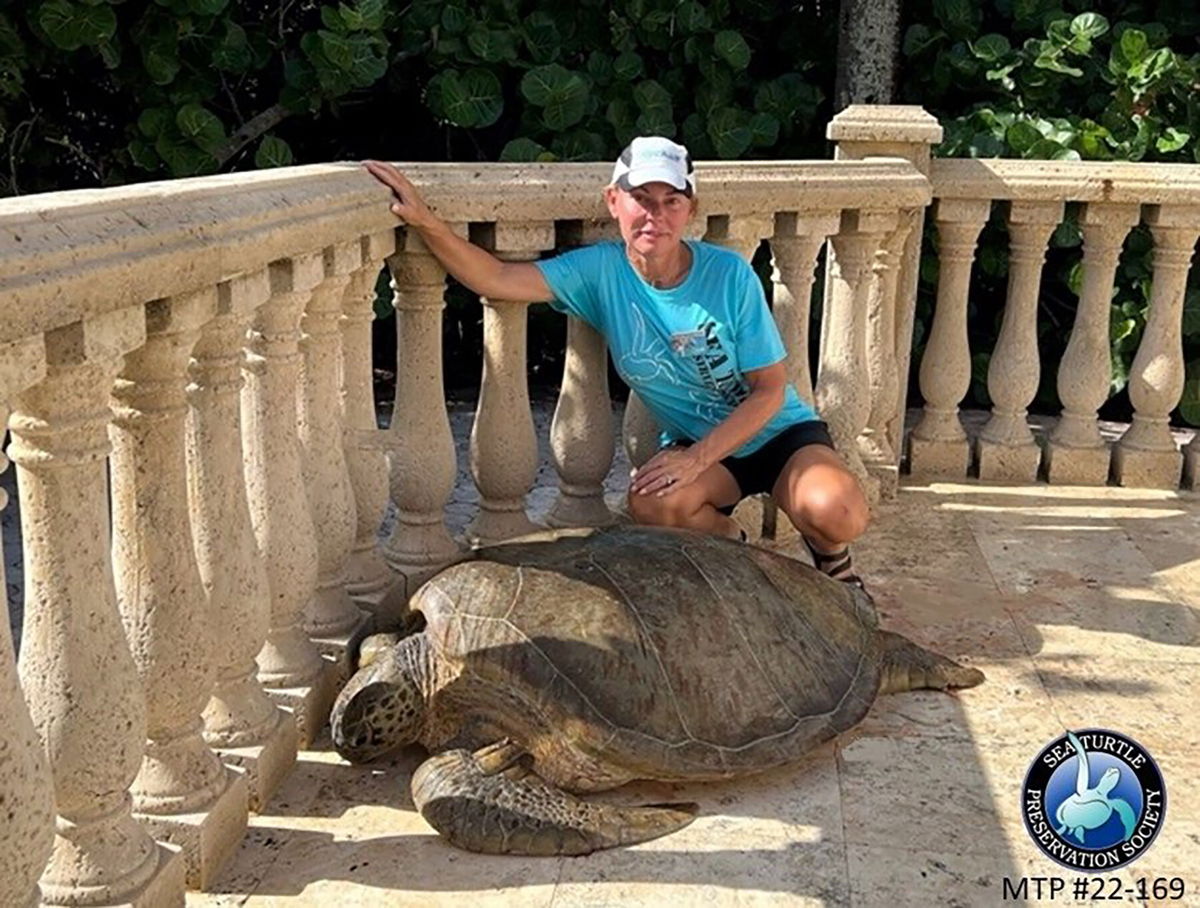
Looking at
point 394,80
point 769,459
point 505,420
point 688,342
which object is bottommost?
point 769,459

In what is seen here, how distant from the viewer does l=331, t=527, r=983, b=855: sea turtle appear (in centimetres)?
306

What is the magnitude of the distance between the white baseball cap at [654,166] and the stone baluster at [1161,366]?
8.52 ft

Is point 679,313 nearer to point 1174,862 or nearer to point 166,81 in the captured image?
point 1174,862

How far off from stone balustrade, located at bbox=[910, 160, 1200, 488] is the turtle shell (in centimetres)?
249

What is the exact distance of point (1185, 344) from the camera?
276 inches

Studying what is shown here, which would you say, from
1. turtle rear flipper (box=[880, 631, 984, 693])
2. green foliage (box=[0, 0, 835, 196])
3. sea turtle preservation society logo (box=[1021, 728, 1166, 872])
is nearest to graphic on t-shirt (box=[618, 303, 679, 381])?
turtle rear flipper (box=[880, 631, 984, 693])

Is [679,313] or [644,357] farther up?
[679,313]

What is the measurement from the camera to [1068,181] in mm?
5457

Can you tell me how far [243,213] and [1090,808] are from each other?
2125mm

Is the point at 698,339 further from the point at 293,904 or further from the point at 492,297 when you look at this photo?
the point at 293,904

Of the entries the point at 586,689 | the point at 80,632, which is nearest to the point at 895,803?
the point at 586,689

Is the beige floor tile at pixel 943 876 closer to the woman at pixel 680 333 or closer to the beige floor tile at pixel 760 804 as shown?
the beige floor tile at pixel 760 804

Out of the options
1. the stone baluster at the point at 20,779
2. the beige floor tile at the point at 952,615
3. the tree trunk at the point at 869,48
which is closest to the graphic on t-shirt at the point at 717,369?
the beige floor tile at the point at 952,615

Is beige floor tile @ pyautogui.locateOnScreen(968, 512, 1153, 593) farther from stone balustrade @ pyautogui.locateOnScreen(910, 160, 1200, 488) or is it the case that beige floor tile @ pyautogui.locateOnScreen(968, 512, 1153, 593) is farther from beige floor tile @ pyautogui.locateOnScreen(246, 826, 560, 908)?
beige floor tile @ pyautogui.locateOnScreen(246, 826, 560, 908)
